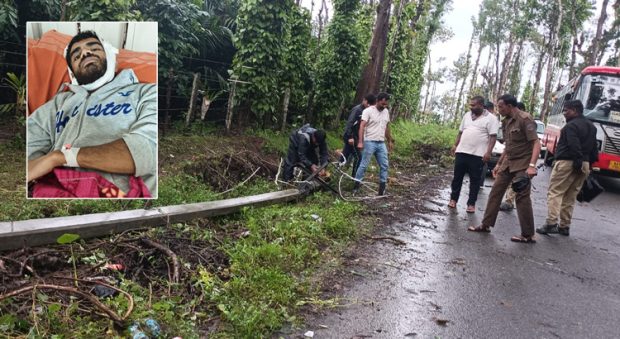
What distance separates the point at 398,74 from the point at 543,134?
668cm

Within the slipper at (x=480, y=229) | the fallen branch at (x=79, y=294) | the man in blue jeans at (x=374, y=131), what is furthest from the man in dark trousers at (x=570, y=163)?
the fallen branch at (x=79, y=294)

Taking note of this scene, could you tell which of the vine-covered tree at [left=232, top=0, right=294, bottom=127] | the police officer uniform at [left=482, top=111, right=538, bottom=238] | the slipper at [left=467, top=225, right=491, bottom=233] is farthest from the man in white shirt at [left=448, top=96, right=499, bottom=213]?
the vine-covered tree at [left=232, top=0, right=294, bottom=127]

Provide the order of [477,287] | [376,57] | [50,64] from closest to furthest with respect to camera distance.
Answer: [50,64] → [477,287] → [376,57]

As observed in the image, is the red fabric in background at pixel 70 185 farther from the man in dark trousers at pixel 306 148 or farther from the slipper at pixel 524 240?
the slipper at pixel 524 240

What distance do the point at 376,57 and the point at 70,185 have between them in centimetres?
1073

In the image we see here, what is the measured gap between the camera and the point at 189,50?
30.8ft

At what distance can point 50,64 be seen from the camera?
10.7ft

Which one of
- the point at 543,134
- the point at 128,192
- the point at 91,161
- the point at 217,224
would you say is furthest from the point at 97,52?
the point at 543,134

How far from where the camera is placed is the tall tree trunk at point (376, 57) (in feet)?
40.9

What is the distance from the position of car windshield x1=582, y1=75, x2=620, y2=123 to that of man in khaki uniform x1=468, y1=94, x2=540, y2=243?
6593mm

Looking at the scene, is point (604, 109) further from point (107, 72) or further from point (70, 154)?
point (70, 154)

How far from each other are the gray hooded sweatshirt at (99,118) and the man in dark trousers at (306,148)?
3611 millimetres

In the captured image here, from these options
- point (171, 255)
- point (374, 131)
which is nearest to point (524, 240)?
point (374, 131)

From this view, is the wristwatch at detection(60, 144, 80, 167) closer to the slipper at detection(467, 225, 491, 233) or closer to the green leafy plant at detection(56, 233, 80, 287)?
the green leafy plant at detection(56, 233, 80, 287)
